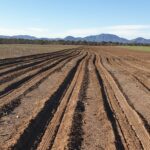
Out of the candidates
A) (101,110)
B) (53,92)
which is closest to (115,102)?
(101,110)

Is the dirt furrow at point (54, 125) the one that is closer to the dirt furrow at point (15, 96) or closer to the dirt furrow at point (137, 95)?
the dirt furrow at point (15, 96)

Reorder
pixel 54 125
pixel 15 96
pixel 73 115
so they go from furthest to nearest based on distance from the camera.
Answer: pixel 15 96
pixel 73 115
pixel 54 125

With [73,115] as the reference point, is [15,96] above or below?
below

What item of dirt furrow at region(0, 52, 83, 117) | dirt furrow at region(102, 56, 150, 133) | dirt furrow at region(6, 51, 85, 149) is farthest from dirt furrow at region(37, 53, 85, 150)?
dirt furrow at region(102, 56, 150, 133)

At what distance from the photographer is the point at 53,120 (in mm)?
9703

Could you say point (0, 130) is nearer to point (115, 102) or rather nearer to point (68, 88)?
point (115, 102)

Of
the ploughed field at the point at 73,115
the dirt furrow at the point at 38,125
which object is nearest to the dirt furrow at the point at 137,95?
the ploughed field at the point at 73,115

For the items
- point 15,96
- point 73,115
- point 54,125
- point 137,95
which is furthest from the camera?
point 137,95

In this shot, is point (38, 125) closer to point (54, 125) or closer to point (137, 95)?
point (54, 125)

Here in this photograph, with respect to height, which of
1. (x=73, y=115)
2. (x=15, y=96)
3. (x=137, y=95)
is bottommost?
(x=137, y=95)

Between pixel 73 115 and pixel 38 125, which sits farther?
pixel 73 115

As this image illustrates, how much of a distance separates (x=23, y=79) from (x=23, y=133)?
9.44 meters

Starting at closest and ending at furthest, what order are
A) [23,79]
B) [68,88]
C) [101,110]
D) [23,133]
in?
[23,133]
[101,110]
[68,88]
[23,79]

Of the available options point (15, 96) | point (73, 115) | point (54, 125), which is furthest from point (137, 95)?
point (54, 125)
